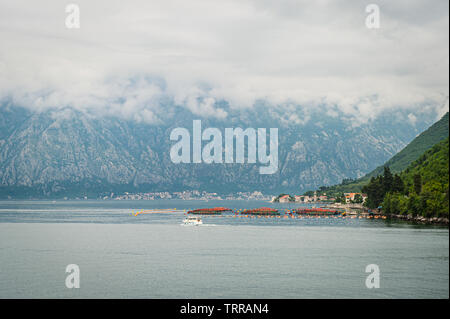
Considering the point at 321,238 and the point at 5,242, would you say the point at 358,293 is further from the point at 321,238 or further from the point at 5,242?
the point at 5,242

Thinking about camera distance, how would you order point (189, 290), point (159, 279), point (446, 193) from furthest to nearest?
point (446, 193), point (159, 279), point (189, 290)

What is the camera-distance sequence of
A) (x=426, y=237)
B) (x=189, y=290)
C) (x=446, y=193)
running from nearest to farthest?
(x=189, y=290) → (x=426, y=237) → (x=446, y=193)

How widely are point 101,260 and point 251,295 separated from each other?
42.1 meters

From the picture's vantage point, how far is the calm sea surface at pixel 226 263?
78750 mm

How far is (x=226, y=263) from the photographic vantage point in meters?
104

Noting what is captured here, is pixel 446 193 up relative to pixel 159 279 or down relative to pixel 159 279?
up

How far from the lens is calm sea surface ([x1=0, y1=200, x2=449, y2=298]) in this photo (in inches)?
3100
